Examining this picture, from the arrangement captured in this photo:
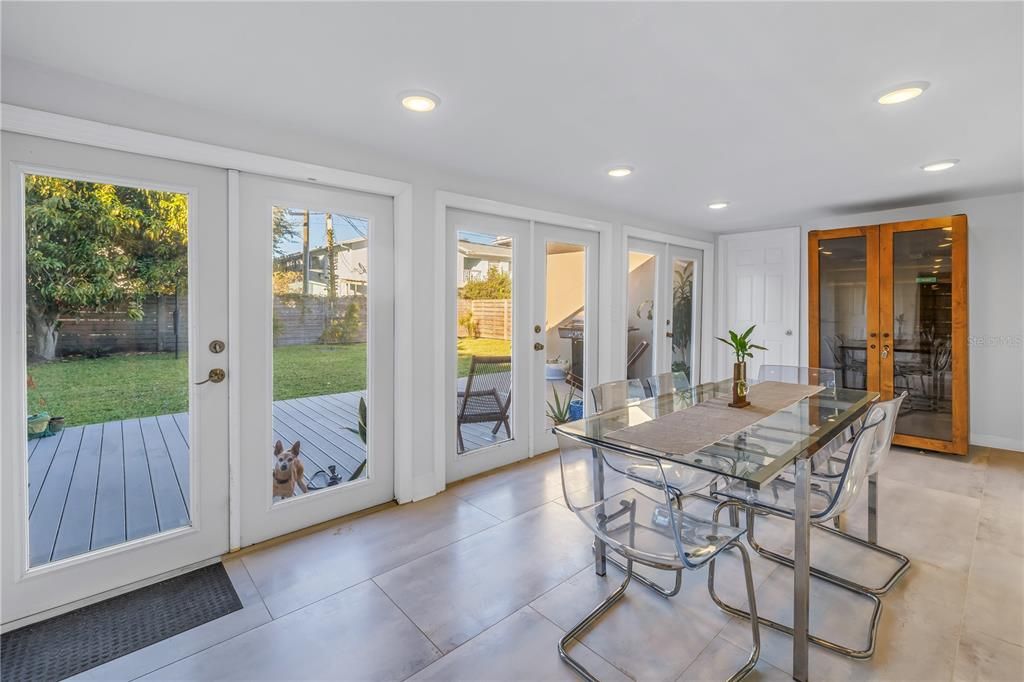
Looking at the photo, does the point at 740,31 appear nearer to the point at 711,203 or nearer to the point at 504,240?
the point at 504,240

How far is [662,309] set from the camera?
16.5 feet

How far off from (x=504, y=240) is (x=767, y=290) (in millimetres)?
3250

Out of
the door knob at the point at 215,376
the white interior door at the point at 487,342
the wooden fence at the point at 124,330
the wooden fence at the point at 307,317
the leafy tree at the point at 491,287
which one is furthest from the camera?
the leafy tree at the point at 491,287

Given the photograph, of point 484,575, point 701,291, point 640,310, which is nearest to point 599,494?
point 484,575

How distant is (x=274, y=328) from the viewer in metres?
2.54

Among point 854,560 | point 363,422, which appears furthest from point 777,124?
point 363,422

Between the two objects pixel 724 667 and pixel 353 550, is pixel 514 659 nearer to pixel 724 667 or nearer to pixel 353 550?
pixel 724 667

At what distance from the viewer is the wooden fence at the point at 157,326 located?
1.99 metres

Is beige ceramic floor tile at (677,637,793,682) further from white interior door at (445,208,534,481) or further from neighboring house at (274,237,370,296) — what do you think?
neighboring house at (274,237,370,296)

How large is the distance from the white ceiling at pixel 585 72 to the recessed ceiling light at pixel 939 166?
0.23ft

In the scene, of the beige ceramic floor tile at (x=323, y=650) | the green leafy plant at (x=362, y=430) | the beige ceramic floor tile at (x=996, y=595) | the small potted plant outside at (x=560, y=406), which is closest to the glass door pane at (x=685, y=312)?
the small potted plant outside at (x=560, y=406)

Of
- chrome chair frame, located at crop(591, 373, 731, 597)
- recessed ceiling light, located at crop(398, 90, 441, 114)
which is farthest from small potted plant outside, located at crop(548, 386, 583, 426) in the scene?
recessed ceiling light, located at crop(398, 90, 441, 114)

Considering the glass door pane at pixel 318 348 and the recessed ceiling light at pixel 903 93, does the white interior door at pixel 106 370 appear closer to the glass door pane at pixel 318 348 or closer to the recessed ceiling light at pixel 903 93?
the glass door pane at pixel 318 348

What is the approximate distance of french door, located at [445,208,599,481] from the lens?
3.41 metres
